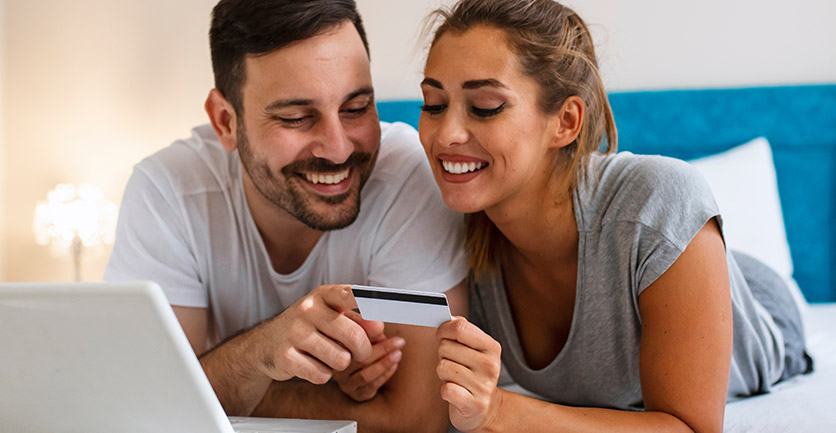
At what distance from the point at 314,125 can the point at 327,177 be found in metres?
0.10

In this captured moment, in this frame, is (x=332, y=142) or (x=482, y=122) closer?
(x=482, y=122)

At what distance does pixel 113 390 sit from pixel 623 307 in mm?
829

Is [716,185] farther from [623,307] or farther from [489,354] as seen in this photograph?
[489,354]

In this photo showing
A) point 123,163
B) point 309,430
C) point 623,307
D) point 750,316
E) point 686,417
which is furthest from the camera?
point 123,163

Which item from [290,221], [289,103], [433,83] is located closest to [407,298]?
[433,83]

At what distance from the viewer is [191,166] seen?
161 centimetres

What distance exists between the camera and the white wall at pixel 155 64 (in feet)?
8.54

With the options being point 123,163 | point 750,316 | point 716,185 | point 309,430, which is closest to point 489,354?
point 309,430

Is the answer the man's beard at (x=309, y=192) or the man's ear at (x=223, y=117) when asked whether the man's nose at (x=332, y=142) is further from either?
the man's ear at (x=223, y=117)

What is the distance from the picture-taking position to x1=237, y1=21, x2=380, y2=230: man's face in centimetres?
136

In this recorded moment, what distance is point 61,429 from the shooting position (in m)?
0.89

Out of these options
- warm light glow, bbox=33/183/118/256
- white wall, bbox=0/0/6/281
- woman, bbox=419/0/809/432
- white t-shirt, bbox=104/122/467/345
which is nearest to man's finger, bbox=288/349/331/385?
woman, bbox=419/0/809/432

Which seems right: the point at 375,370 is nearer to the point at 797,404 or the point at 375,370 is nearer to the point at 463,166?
the point at 463,166

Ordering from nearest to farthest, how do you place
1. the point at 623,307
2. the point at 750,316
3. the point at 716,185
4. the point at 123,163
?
the point at 623,307 → the point at 750,316 → the point at 716,185 → the point at 123,163
